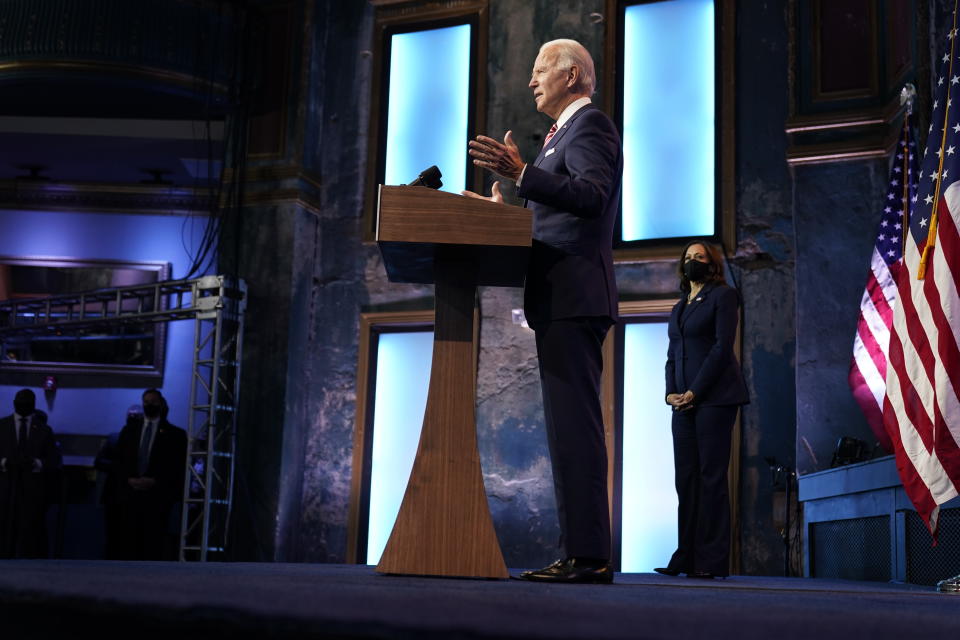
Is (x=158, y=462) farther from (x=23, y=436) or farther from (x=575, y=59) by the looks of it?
(x=575, y=59)

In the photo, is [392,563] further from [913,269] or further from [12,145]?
[12,145]

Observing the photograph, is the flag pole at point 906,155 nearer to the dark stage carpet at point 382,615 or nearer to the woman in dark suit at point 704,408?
the woman in dark suit at point 704,408

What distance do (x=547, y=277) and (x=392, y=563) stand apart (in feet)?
2.61

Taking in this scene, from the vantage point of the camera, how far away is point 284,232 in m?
8.38

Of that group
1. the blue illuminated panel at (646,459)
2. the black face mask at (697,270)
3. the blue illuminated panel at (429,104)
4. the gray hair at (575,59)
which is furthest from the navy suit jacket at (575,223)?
the blue illuminated panel at (429,104)

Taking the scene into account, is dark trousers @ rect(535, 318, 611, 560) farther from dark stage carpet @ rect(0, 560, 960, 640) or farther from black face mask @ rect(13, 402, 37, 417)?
black face mask @ rect(13, 402, 37, 417)

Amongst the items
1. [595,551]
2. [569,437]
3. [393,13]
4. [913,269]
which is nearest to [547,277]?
[569,437]

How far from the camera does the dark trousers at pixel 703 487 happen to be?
13.7 feet

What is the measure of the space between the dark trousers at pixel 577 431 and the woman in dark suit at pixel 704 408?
179 centimetres

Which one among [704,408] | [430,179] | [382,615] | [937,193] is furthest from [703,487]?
[382,615]

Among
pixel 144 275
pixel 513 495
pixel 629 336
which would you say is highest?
pixel 144 275

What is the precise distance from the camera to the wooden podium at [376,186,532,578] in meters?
2.37

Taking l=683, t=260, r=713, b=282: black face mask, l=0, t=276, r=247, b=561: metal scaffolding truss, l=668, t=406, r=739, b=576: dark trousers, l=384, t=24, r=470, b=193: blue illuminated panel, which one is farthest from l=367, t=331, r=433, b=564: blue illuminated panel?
l=668, t=406, r=739, b=576: dark trousers

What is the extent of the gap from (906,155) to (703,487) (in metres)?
2.80
